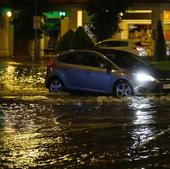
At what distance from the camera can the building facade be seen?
45.8 metres

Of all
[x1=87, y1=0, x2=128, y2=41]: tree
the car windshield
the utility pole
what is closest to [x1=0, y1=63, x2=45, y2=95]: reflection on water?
the car windshield

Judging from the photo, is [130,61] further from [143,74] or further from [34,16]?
[34,16]

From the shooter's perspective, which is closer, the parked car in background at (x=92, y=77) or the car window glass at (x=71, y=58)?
the parked car in background at (x=92, y=77)

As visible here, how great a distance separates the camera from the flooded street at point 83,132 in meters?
9.45

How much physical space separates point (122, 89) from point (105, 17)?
2333cm

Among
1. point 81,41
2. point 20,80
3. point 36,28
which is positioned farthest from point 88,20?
point 20,80

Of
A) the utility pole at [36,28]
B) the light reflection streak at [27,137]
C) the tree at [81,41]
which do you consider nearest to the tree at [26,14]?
the utility pole at [36,28]

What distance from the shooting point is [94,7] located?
4156cm

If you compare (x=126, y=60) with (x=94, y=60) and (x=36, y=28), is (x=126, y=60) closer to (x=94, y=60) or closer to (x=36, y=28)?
(x=94, y=60)

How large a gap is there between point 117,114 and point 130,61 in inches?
175

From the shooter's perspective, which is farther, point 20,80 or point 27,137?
point 20,80

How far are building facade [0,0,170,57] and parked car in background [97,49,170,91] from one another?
2671 centimetres

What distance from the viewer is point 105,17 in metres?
41.1

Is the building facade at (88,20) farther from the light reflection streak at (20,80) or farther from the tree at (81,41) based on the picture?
the light reflection streak at (20,80)
